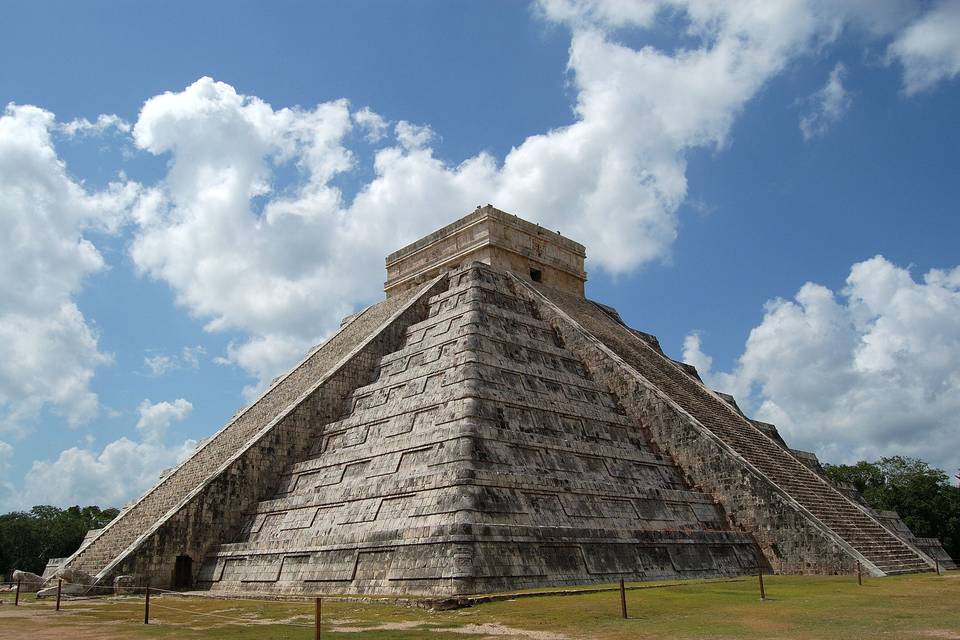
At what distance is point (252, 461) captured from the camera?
704 inches

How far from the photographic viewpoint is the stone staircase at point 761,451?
16875mm

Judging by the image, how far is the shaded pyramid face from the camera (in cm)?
1291

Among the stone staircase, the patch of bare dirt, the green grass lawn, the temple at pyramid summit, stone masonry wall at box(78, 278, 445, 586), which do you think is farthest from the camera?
the stone staircase

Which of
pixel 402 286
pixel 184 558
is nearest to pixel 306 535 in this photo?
pixel 184 558

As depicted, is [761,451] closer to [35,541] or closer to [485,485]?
[485,485]

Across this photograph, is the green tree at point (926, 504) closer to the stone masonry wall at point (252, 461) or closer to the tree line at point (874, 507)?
the tree line at point (874, 507)

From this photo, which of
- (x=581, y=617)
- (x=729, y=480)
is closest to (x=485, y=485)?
(x=581, y=617)

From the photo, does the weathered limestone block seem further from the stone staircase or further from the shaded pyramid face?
the stone staircase

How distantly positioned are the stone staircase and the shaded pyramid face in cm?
196

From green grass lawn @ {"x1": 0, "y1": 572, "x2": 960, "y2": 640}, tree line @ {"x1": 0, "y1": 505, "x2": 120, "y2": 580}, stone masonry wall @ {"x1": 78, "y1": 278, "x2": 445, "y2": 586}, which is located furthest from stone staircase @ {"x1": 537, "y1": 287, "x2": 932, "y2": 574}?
tree line @ {"x1": 0, "y1": 505, "x2": 120, "y2": 580}

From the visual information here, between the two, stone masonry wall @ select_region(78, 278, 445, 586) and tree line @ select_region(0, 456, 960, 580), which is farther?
tree line @ select_region(0, 456, 960, 580)

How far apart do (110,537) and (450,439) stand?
8.53 metres

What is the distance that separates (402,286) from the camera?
96.9 feet

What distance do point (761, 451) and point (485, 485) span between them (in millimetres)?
9783
